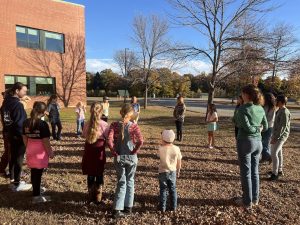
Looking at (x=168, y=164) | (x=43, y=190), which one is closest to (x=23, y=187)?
(x=43, y=190)

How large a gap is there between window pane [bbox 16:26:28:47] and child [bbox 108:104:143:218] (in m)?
22.3

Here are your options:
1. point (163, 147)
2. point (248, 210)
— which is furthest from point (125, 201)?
point (248, 210)

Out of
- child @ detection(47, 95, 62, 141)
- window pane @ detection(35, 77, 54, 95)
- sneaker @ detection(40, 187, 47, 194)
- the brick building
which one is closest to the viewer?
sneaker @ detection(40, 187, 47, 194)

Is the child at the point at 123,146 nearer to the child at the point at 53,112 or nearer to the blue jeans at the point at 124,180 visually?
the blue jeans at the point at 124,180

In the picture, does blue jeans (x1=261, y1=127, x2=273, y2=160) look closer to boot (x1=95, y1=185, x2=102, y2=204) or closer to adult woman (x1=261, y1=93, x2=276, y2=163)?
adult woman (x1=261, y1=93, x2=276, y2=163)

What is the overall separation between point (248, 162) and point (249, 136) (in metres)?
0.41

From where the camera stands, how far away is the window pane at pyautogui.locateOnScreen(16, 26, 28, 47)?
2367cm

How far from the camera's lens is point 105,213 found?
4.67 metres

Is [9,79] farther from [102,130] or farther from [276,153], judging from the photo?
[276,153]

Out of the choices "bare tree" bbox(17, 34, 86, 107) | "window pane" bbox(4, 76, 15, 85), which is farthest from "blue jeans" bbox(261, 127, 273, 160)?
"bare tree" bbox(17, 34, 86, 107)

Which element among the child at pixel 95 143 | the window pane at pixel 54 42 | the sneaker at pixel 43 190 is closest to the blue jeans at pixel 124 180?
the child at pixel 95 143

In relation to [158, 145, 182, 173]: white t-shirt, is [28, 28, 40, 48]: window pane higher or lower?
higher

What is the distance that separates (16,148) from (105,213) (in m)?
2.10

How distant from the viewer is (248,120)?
476cm
